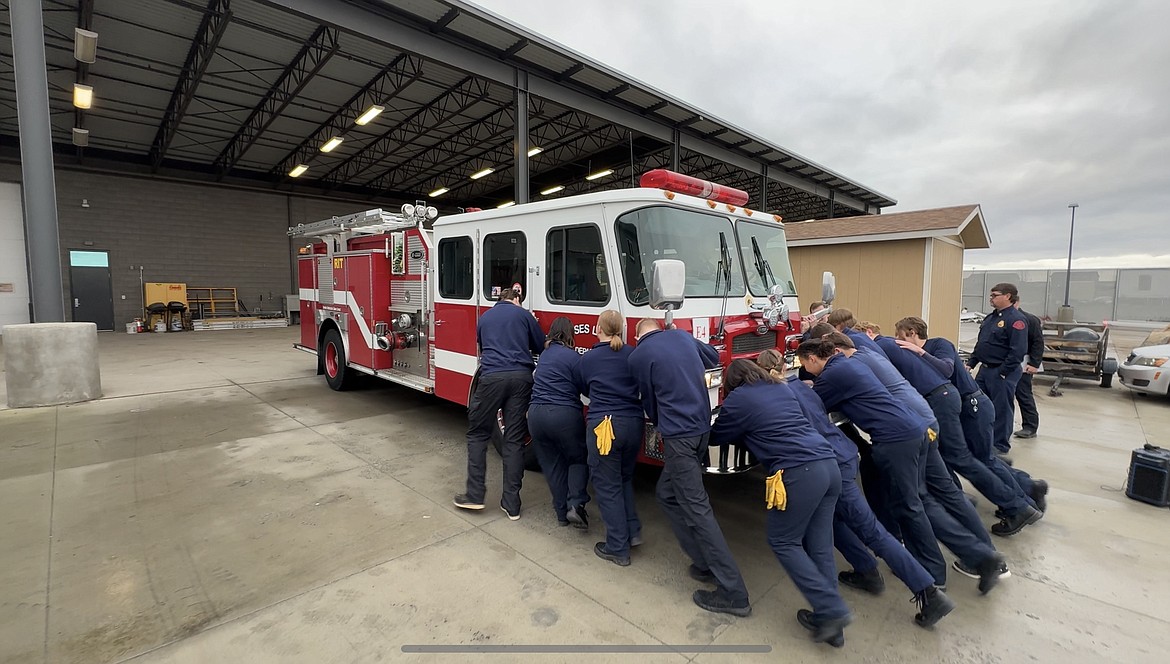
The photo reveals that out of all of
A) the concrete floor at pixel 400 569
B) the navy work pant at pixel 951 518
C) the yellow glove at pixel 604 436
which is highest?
the yellow glove at pixel 604 436

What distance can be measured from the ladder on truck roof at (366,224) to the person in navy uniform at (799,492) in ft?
15.5

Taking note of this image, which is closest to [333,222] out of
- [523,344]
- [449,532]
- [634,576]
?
[523,344]

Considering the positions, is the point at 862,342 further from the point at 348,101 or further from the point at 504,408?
the point at 348,101

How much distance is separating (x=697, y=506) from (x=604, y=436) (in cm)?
70

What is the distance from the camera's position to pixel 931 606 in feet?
8.98

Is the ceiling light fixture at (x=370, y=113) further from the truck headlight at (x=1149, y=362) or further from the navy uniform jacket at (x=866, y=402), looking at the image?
the truck headlight at (x=1149, y=362)

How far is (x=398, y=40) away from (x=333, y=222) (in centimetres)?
532

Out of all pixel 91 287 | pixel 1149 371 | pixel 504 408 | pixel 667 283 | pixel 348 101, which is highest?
pixel 348 101

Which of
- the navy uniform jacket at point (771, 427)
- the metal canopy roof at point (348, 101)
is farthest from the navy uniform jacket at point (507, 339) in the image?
the metal canopy roof at point (348, 101)

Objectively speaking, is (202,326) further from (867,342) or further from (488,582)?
(867,342)

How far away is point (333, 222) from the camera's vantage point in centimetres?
743

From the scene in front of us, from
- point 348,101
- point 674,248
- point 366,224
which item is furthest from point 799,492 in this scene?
point 348,101

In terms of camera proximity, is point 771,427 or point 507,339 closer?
point 771,427

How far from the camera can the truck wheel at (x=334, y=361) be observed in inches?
317
